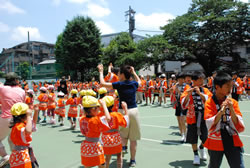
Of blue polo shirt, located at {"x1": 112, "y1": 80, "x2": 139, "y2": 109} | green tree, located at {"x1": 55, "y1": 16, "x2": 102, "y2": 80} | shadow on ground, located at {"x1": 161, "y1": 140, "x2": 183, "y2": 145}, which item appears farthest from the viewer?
green tree, located at {"x1": 55, "y1": 16, "x2": 102, "y2": 80}

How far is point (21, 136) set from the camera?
113 inches

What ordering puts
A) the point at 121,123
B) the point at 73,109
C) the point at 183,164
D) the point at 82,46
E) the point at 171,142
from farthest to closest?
the point at 82,46 < the point at 73,109 < the point at 171,142 < the point at 183,164 < the point at 121,123

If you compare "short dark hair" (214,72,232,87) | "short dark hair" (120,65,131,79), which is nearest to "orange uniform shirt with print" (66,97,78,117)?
"short dark hair" (120,65,131,79)

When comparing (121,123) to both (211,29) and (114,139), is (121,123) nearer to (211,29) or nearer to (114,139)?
(114,139)

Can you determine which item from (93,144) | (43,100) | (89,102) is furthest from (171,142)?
(43,100)

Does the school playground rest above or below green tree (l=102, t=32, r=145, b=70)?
below

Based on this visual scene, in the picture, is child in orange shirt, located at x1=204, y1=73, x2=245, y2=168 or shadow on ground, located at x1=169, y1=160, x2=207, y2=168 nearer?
child in orange shirt, located at x1=204, y1=73, x2=245, y2=168

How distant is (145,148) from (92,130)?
2.60m

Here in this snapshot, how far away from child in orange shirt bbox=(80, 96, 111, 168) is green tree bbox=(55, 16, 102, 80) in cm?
3009

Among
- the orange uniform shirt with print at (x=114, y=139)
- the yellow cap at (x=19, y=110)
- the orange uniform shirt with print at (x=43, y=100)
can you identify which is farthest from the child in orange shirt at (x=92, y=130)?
the orange uniform shirt with print at (x=43, y=100)

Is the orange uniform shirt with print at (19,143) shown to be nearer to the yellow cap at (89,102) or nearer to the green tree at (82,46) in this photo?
the yellow cap at (89,102)

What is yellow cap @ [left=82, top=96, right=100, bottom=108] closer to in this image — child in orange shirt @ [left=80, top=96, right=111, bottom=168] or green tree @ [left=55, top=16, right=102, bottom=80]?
child in orange shirt @ [left=80, top=96, right=111, bottom=168]

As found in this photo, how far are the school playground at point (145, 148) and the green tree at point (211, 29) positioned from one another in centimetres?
1973

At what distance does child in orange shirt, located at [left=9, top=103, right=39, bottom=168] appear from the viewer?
2.87 m
